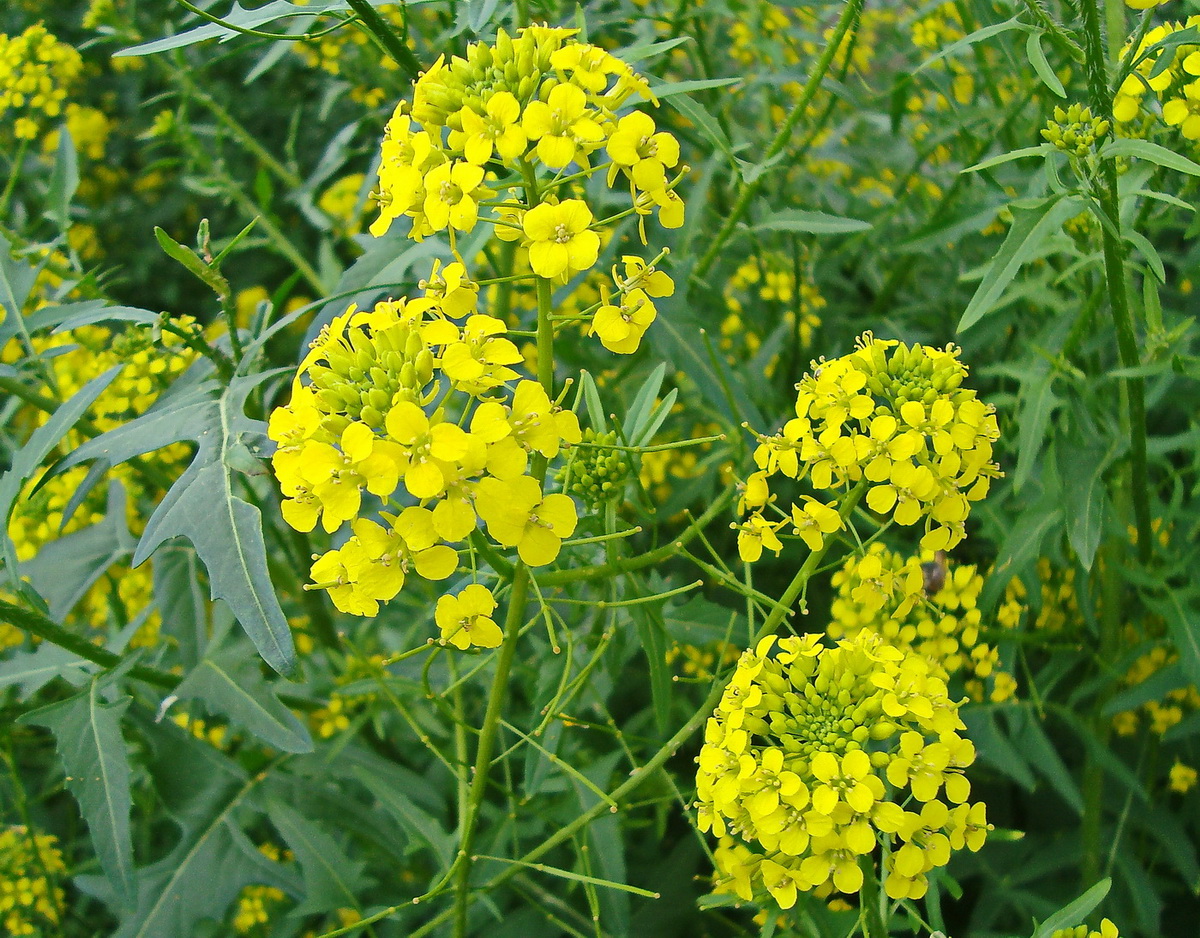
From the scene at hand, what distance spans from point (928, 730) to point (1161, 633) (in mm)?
1236

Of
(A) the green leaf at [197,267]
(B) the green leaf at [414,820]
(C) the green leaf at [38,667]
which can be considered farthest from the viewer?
(C) the green leaf at [38,667]

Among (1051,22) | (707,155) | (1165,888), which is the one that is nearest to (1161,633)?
(1165,888)

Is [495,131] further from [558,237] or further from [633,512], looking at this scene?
[633,512]

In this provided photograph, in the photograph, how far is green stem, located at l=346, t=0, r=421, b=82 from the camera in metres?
1.76

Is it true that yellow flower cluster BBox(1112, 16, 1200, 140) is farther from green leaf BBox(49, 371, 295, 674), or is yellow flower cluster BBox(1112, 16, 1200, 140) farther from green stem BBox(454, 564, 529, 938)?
green leaf BBox(49, 371, 295, 674)

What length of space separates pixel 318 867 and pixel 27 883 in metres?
0.90

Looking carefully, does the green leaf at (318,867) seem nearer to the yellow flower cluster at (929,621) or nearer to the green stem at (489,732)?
the green stem at (489,732)

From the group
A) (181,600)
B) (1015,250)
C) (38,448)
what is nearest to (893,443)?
(1015,250)

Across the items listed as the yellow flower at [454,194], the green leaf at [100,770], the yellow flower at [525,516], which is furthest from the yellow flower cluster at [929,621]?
the green leaf at [100,770]

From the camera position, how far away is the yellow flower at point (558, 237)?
1320 millimetres

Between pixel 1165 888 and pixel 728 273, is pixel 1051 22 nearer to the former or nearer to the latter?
pixel 728 273

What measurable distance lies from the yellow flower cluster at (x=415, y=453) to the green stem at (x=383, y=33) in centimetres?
70

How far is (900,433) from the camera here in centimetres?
151

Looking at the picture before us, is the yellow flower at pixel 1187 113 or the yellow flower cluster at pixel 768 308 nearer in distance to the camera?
the yellow flower at pixel 1187 113
